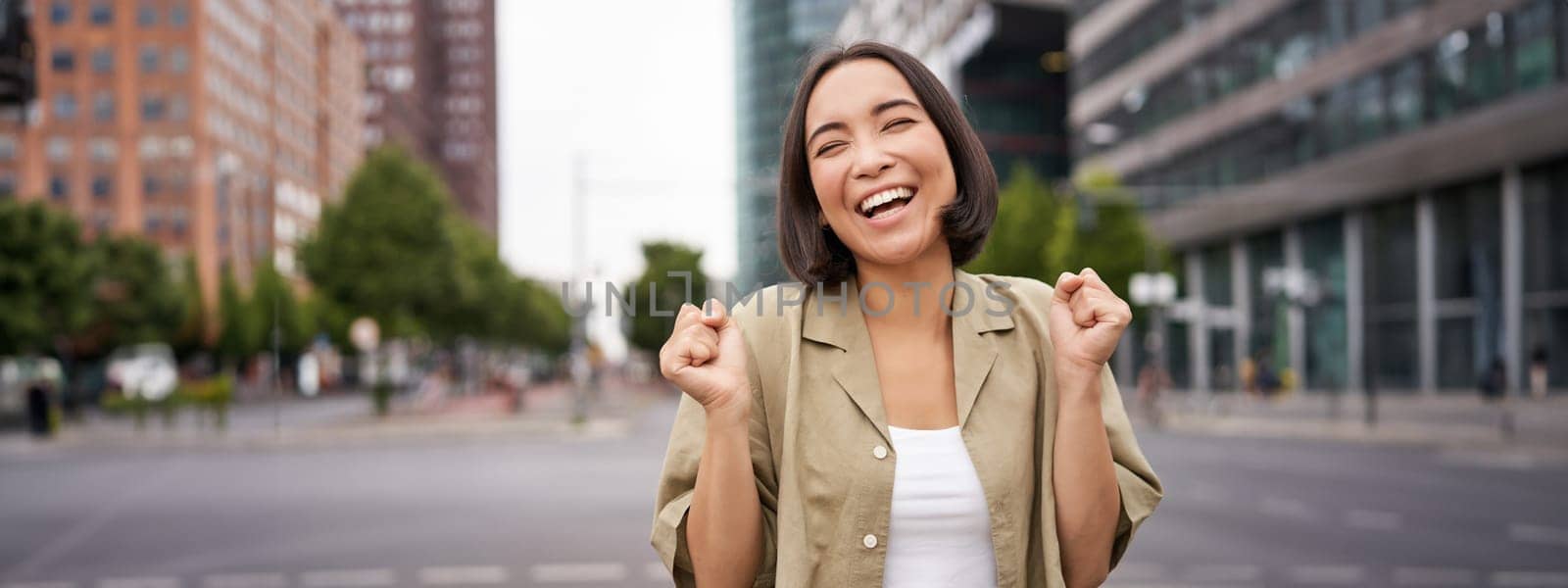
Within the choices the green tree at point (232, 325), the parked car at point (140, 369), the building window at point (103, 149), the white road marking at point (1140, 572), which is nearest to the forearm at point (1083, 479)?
the white road marking at point (1140, 572)

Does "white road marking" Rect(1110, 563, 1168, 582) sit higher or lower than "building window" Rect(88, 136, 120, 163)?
lower

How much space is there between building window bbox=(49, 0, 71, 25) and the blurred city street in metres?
68.7

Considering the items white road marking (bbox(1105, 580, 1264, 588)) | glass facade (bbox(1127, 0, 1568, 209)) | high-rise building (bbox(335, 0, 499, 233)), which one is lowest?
white road marking (bbox(1105, 580, 1264, 588))

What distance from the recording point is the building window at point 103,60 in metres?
82.4

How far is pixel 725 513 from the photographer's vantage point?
2107 millimetres

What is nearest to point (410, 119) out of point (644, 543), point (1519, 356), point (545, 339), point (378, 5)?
point (378, 5)

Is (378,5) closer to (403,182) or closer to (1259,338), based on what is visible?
(403,182)

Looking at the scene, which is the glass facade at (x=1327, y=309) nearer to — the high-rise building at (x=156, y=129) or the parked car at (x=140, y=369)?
the parked car at (x=140, y=369)

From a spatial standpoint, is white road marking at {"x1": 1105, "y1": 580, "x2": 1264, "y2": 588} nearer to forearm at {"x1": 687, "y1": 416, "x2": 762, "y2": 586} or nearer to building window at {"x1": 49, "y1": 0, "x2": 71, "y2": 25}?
forearm at {"x1": 687, "y1": 416, "x2": 762, "y2": 586}

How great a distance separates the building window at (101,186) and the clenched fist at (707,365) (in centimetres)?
9484

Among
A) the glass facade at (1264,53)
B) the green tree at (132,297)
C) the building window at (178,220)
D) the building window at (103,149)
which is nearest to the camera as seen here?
the glass facade at (1264,53)

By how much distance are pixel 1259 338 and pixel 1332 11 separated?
1087cm

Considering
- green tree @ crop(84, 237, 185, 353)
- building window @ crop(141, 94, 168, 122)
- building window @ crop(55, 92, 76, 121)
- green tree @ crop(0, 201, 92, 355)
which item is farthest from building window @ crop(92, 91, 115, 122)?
green tree @ crop(0, 201, 92, 355)

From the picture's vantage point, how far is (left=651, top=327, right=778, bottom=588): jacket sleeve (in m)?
2.19
